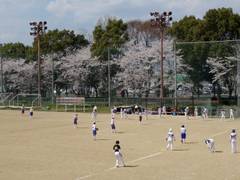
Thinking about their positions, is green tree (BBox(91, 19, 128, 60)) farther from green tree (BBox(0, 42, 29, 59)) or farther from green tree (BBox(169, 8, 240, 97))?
green tree (BBox(0, 42, 29, 59))

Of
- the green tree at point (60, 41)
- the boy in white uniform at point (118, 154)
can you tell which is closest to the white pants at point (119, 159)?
the boy in white uniform at point (118, 154)

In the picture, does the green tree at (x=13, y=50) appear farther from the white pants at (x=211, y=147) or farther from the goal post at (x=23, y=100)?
the white pants at (x=211, y=147)

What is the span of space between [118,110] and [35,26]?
60.4 ft

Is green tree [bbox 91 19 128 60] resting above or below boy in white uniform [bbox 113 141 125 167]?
above

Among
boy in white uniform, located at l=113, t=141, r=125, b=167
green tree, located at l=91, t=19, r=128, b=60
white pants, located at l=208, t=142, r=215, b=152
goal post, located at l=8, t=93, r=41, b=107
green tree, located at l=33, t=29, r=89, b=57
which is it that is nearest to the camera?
boy in white uniform, located at l=113, t=141, r=125, b=167

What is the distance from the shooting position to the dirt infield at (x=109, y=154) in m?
19.9

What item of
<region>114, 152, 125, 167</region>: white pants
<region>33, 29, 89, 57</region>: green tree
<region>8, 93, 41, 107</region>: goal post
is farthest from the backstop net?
<region>114, 152, 125, 167</region>: white pants

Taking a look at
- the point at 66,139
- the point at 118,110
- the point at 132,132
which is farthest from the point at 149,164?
the point at 118,110

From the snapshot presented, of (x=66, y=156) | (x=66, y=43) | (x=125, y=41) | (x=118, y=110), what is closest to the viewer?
(x=66, y=156)

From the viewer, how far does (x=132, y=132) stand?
1432 inches

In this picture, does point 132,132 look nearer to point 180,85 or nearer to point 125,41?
point 180,85

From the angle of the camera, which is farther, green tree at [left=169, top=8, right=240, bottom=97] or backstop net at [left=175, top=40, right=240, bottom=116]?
green tree at [left=169, top=8, right=240, bottom=97]

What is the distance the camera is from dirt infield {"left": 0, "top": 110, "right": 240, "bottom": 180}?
19.9 metres

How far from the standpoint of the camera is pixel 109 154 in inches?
998
